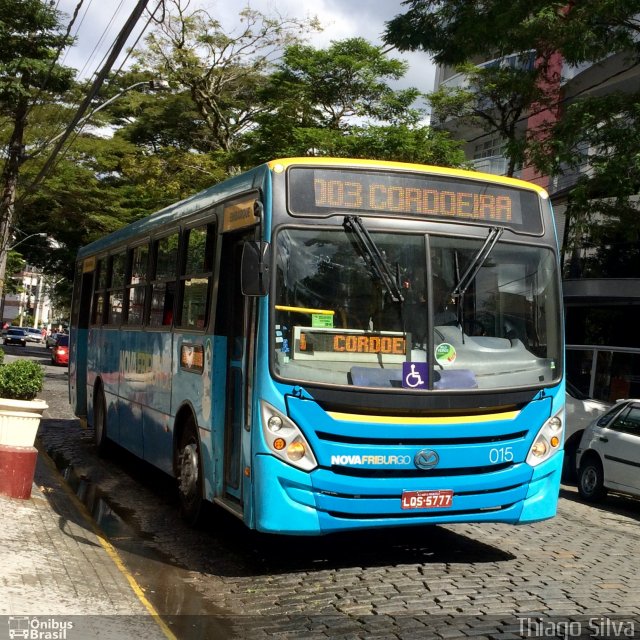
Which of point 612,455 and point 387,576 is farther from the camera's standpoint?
point 612,455

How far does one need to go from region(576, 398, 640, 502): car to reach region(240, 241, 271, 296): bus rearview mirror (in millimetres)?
7780

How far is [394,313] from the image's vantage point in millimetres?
6945

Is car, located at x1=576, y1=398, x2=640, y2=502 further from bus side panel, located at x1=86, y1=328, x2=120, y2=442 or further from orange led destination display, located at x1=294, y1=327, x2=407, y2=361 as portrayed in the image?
orange led destination display, located at x1=294, y1=327, x2=407, y2=361

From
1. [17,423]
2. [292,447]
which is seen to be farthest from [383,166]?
[17,423]

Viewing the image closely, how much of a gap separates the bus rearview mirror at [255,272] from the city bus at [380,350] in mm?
16

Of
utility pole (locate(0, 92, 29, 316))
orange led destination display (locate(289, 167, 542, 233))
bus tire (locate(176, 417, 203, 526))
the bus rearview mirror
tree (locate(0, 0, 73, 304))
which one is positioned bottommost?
bus tire (locate(176, 417, 203, 526))

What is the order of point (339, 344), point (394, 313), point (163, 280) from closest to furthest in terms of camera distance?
point (339, 344)
point (394, 313)
point (163, 280)

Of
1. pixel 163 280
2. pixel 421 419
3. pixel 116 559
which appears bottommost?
pixel 116 559

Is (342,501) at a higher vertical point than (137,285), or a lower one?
lower

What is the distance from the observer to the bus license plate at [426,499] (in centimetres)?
683

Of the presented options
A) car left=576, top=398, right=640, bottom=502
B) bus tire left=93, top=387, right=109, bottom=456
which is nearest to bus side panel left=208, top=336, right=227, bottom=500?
bus tire left=93, top=387, right=109, bottom=456

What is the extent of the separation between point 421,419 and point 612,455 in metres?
7.16

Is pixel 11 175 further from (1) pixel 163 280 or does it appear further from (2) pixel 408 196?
(2) pixel 408 196

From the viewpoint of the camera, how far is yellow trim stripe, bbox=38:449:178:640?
5.67 metres
